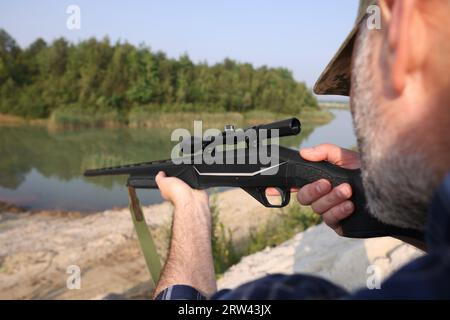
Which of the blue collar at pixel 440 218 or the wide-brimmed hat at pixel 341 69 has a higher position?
the wide-brimmed hat at pixel 341 69

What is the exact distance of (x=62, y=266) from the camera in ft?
25.3

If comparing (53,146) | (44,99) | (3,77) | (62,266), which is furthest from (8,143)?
(62,266)

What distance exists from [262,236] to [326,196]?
4.17 m

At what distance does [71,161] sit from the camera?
21.9m

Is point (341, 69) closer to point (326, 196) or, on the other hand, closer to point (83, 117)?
point (326, 196)

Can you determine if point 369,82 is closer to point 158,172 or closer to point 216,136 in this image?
point 216,136

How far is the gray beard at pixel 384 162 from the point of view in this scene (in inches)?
36.8

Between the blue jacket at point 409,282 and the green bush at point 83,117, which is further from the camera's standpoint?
the green bush at point 83,117

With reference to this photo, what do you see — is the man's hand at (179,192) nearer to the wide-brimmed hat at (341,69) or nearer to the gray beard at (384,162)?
the wide-brimmed hat at (341,69)

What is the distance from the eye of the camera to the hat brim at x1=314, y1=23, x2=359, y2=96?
55.8 inches

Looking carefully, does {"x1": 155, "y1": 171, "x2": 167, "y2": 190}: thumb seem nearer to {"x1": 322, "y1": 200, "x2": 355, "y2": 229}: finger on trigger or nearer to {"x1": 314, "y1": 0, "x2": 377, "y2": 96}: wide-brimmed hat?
{"x1": 322, "y1": 200, "x2": 355, "y2": 229}: finger on trigger

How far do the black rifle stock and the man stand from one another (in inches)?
Result: 33.7

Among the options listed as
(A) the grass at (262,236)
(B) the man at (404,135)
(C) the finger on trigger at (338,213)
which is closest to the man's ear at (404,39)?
(B) the man at (404,135)

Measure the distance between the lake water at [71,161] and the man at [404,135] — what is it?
539 inches
